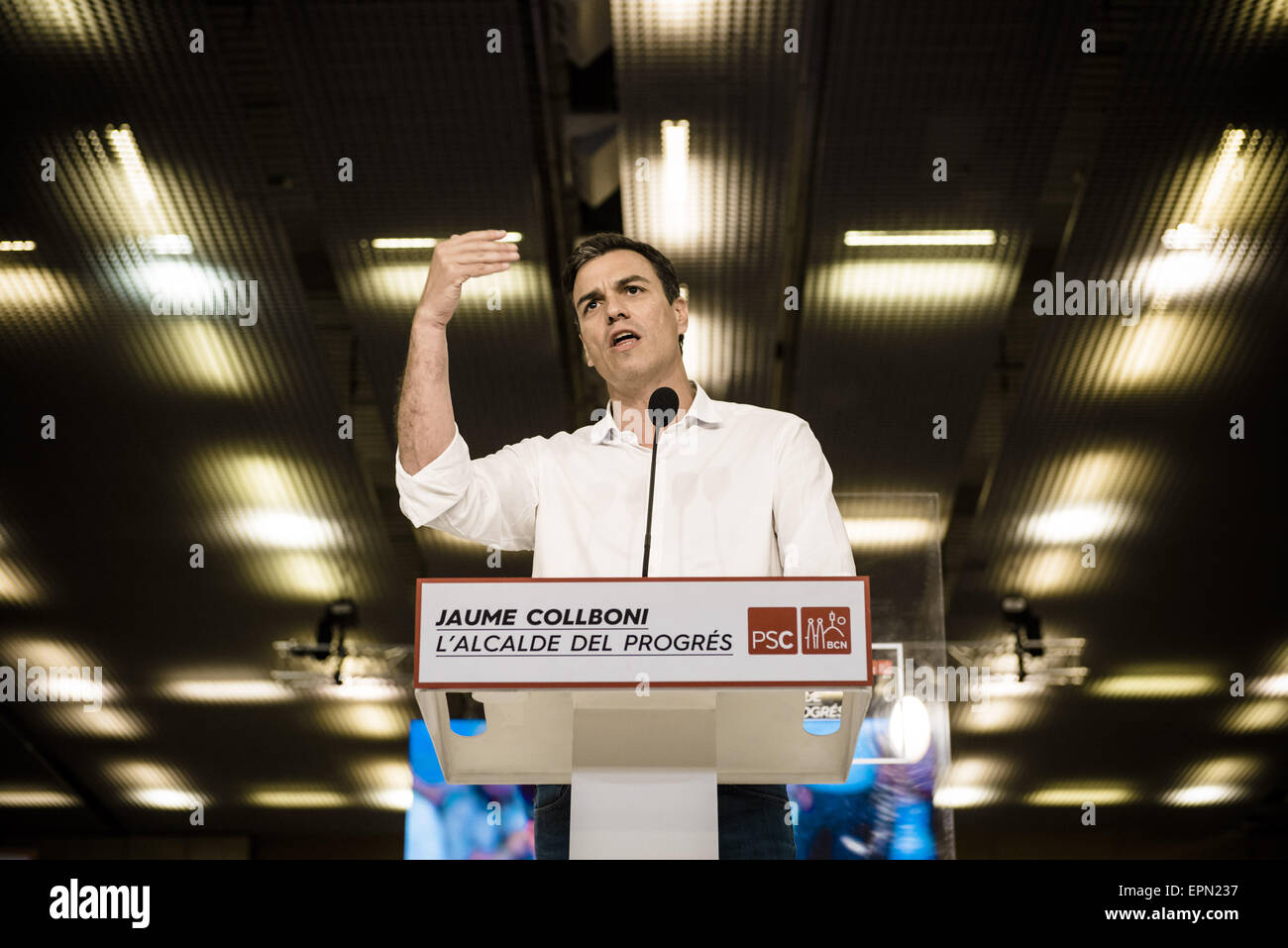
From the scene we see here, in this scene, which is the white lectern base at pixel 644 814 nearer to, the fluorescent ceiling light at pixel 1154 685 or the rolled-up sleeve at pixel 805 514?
the rolled-up sleeve at pixel 805 514

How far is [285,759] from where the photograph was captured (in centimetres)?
1148

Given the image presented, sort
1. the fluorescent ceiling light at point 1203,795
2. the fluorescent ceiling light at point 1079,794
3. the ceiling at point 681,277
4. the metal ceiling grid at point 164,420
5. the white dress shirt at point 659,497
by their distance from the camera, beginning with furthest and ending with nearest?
the fluorescent ceiling light at point 1203,795 < the fluorescent ceiling light at point 1079,794 < the metal ceiling grid at point 164,420 < the ceiling at point 681,277 < the white dress shirt at point 659,497

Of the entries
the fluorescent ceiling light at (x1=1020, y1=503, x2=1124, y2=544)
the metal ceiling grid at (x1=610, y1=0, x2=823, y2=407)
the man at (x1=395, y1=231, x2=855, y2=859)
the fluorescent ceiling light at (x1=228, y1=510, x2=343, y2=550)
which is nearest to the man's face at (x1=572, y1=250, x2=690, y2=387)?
the man at (x1=395, y1=231, x2=855, y2=859)

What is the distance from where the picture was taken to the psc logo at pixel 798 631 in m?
1.47

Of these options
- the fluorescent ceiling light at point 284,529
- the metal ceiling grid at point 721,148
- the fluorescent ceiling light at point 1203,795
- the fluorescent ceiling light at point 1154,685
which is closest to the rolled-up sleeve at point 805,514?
the metal ceiling grid at point 721,148

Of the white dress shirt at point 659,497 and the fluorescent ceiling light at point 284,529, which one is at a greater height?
the fluorescent ceiling light at point 284,529

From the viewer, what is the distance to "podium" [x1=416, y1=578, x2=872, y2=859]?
4.82ft

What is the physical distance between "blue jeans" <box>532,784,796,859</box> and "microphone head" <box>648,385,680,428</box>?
55cm

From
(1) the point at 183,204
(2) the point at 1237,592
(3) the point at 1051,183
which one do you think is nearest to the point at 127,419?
(1) the point at 183,204

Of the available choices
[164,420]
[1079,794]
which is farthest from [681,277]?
[1079,794]

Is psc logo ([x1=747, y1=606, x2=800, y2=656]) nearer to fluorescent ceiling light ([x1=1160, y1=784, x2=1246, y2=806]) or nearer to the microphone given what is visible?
the microphone

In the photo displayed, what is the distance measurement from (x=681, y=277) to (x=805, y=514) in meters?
4.07

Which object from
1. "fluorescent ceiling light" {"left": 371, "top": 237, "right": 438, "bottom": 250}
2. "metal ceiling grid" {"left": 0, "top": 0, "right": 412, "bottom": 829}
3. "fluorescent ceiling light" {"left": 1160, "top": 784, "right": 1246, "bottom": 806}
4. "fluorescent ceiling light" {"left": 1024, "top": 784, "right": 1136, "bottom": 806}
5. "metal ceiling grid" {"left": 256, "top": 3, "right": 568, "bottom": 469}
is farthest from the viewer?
"fluorescent ceiling light" {"left": 1160, "top": 784, "right": 1246, "bottom": 806}

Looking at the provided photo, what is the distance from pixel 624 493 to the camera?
6.59 feet
